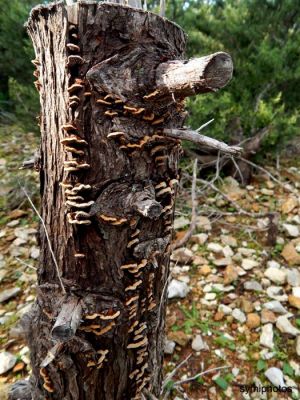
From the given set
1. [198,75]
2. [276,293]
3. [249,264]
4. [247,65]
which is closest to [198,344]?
[276,293]

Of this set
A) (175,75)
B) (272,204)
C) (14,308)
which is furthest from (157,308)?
(272,204)

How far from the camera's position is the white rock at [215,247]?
2.88m

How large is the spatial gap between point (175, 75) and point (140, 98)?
0.51 feet

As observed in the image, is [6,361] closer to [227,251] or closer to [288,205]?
Answer: [227,251]

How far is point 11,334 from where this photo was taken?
2.12 metres

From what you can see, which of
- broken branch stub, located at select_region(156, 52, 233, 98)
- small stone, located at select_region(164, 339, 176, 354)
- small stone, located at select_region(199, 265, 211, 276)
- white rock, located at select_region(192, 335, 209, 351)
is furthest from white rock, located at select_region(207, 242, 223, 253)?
broken branch stub, located at select_region(156, 52, 233, 98)

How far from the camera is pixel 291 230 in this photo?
119 inches

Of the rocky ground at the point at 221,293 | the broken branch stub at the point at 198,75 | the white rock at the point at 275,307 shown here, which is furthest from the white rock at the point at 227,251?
the broken branch stub at the point at 198,75

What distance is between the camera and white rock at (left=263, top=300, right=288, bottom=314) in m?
2.31

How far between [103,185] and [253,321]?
1805 mm

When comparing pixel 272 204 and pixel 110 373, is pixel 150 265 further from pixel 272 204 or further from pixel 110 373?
pixel 272 204

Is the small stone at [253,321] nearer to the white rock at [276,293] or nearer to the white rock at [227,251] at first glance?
the white rock at [276,293]

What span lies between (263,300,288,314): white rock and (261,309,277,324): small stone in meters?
0.03

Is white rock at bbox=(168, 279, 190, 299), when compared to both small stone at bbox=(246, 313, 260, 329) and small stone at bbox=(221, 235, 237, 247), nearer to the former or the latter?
small stone at bbox=(246, 313, 260, 329)
